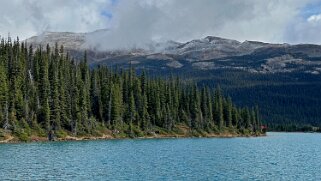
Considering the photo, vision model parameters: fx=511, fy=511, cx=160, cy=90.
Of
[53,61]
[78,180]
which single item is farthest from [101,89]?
[78,180]

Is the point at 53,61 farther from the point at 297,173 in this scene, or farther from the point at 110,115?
the point at 297,173

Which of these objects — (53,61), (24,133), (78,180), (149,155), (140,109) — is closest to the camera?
(78,180)

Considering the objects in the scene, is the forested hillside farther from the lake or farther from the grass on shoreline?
the lake

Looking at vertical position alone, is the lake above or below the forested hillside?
below

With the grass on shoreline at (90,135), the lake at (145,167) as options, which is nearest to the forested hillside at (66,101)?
the grass on shoreline at (90,135)

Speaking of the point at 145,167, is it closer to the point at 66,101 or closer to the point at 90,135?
the point at 90,135

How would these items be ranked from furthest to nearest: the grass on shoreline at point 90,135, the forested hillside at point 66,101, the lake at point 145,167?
the forested hillside at point 66,101 → the grass on shoreline at point 90,135 → the lake at point 145,167

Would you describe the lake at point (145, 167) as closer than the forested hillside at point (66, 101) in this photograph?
Yes

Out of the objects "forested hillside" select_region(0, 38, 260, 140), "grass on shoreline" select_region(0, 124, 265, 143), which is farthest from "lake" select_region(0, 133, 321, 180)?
"forested hillside" select_region(0, 38, 260, 140)

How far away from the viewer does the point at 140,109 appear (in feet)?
625

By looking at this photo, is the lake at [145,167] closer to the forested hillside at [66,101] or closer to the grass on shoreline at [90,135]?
the grass on shoreline at [90,135]

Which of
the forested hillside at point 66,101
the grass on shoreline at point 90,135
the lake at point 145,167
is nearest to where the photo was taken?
the lake at point 145,167

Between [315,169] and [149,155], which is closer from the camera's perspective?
[315,169]

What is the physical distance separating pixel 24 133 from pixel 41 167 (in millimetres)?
66565
